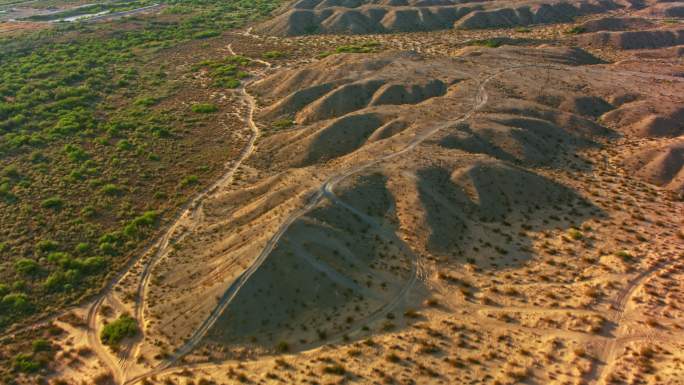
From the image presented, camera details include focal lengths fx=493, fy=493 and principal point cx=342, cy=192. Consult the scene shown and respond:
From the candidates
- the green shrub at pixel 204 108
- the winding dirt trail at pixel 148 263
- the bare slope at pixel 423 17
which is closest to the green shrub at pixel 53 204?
the winding dirt trail at pixel 148 263

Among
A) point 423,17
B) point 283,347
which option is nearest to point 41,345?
point 283,347

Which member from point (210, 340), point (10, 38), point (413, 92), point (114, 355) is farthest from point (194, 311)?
point (10, 38)

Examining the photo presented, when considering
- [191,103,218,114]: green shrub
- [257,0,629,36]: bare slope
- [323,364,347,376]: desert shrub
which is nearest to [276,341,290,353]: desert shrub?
[323,364,347,376]: desert shrub

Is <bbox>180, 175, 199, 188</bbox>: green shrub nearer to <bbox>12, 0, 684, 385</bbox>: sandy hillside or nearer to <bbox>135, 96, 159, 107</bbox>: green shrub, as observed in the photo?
<bbox>12, 0, 684, 385</bbox>: sandy hillside

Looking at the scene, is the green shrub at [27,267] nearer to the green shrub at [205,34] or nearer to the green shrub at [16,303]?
the green shrub at [16,303]

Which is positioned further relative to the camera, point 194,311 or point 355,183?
point 355,183

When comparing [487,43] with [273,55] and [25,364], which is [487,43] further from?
[25,364]

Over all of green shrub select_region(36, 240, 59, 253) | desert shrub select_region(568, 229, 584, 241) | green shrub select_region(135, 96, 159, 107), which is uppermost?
green shrub select_region(135, 96, 159, 107)

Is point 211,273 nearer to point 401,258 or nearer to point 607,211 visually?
point 401,258
